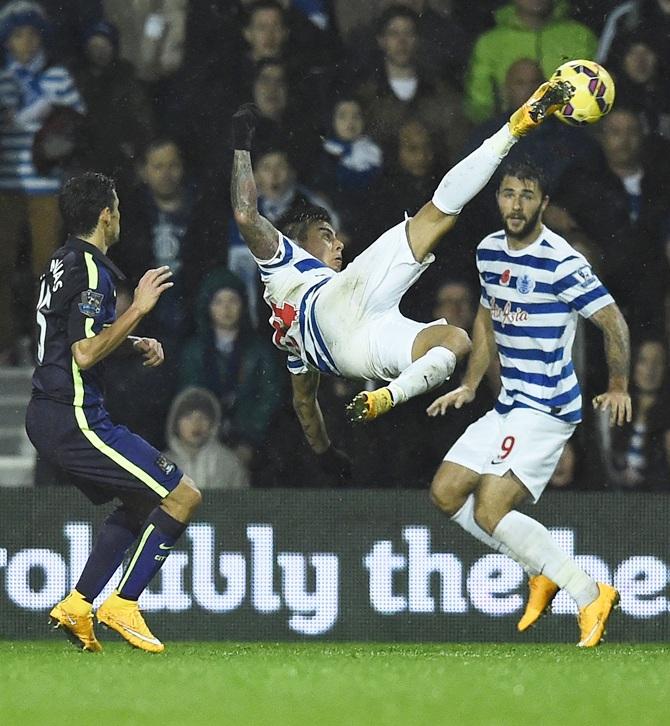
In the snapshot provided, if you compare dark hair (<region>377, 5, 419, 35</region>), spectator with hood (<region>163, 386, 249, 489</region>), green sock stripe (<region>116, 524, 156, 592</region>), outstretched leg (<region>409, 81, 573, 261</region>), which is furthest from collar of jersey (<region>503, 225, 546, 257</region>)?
green sock stripe (<region>116, 524, 156, 592</region>)

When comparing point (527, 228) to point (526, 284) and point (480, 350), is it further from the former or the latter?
point (480, 350)

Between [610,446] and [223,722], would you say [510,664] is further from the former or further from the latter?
[610,446]

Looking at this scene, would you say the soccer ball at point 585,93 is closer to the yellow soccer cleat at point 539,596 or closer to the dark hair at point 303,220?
the dark hair at point 303,220

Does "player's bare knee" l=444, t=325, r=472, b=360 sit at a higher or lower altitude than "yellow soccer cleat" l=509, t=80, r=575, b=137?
lower

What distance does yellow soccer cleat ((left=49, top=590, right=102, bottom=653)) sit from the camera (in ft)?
21.9

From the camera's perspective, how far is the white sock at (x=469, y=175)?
656 centimetres

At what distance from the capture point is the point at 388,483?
837 cm

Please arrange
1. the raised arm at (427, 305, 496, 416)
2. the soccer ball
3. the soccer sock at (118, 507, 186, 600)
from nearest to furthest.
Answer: the soccer sock at (118, 507, 186, 600), the soccer ball, the raised arm at (427, 305, 496, 416)

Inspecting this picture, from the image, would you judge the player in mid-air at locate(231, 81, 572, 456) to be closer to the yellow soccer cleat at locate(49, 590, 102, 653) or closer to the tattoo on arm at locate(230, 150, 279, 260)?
the tattoo on arm at locate(230, 150, 279, 260)

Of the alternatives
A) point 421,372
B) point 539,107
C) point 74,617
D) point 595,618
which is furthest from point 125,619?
point 539,107

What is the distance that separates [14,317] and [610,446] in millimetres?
2865

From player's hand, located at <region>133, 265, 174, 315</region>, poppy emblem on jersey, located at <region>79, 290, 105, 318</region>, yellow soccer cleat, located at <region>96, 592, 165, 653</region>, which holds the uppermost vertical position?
player's hand, located at <region>133, 265, 174, 315</region>

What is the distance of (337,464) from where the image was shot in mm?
8211

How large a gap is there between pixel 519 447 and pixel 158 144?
7.92ft
